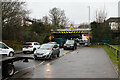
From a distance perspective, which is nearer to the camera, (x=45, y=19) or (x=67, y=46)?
(x=67, y=46)

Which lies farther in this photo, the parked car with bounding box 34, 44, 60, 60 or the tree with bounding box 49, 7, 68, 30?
the tree with bounding box 49, 7, 68, 30

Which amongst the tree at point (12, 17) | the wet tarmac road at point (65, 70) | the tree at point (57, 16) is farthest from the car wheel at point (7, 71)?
the tree at point (57, 16)

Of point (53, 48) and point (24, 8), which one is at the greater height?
point (24, 8)

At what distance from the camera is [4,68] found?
29.2 ft

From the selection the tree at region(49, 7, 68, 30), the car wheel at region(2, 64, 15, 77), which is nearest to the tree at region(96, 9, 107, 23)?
the tree at region(49, 7, 68, 30)

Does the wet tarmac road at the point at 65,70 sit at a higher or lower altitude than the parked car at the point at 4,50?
lower

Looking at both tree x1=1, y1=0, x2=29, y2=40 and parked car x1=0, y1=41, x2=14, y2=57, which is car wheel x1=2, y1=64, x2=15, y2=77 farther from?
tree x1=1, y1=0, x2=29, y2=40

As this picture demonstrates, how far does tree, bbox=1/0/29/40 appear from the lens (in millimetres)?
28725

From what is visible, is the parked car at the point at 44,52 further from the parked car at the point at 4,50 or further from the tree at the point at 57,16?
the tree at the point at 57,16

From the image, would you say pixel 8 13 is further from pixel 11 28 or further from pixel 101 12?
pixel 101 12

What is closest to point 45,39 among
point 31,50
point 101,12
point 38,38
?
point 38,38

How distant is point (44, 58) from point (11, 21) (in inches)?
664

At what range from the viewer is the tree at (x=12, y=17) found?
2873 centimetres

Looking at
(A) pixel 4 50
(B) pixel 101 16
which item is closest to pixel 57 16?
(B) pixel 101 16
